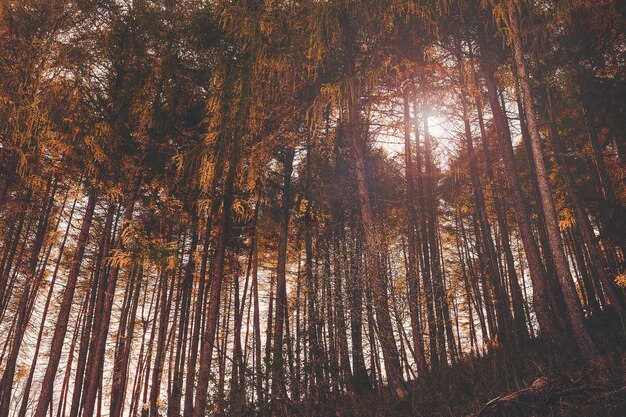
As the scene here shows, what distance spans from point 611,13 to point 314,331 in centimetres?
1232

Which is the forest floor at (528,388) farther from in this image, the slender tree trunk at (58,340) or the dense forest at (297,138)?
the slender tree trunk at (58,340)

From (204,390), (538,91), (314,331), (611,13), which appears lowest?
(204,390)

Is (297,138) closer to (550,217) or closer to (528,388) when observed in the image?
(550,217)

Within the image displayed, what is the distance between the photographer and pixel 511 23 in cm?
819

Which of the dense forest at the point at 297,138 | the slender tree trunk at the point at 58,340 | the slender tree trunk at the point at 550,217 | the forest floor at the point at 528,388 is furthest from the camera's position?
the slender tree trunk at the point at 58,340

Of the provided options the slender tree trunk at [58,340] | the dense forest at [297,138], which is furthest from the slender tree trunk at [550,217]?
the slender tree trunk at [58,340]

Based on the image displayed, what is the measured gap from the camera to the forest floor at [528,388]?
4.27m

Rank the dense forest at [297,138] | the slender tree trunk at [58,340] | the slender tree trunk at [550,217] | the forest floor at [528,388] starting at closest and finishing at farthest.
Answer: the forest floor at [528,388] < the slender tree trunk at [550,217] < the dense forest at [297,138] < the slender tree trunk at [58,340]

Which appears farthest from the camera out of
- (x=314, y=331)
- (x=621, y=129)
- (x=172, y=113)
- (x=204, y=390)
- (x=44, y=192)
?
(x=44, y=192)

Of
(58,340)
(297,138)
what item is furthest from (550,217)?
(58,340)

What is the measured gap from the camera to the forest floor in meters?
4.27

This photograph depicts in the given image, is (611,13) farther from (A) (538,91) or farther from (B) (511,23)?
(B) (511,23)

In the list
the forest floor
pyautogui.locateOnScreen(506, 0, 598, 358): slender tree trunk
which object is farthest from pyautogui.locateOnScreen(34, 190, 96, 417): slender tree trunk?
pyautogui.locateOnScreen(506, 0, 598, 358): slender tree trunk

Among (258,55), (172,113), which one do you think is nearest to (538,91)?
(258,55)
